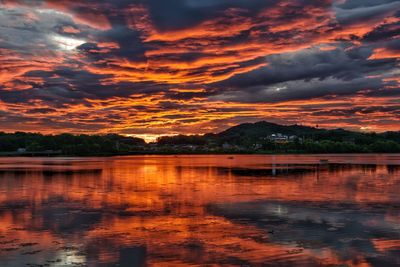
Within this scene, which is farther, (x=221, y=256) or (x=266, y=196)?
(x=266, y=196)

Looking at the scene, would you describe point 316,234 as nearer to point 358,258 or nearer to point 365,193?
point 358,258

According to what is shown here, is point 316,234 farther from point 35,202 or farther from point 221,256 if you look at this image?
point 35,202

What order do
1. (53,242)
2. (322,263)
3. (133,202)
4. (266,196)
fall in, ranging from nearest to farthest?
1. (322,263)
2. (53,242)
3. (133,202)
4. (266,196)

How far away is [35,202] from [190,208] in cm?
1431

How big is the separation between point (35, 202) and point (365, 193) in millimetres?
31759

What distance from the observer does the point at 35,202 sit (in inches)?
1465

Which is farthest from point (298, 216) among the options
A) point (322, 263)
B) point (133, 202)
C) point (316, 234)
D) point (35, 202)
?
point (35, 202)

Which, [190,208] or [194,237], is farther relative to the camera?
[190,208]

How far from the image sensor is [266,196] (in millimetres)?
40469

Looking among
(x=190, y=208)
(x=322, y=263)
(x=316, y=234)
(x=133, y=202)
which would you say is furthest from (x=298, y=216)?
(x=133, y=202)

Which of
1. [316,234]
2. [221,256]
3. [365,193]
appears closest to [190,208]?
[316,234]

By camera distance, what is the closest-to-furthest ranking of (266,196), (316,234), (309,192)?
1. (316,234)
2. (266,196)
3. (309,192)

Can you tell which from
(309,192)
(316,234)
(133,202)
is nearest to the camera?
(316,234)

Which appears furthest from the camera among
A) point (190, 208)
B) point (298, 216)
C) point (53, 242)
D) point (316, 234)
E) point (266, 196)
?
point (266, 196)
